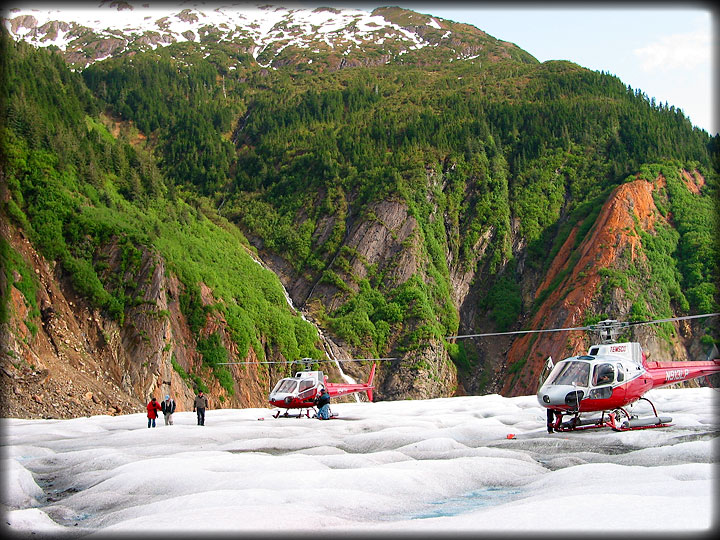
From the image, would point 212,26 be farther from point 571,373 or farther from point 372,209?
point 571,373

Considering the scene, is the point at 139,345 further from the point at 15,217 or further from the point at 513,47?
the point at 513,47

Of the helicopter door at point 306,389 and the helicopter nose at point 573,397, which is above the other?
the helicopter nose at point 573,397

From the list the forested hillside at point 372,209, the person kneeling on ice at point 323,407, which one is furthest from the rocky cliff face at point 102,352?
the person kneeling on ice at point 323,407

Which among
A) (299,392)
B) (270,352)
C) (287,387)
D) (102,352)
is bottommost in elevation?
(270,352)

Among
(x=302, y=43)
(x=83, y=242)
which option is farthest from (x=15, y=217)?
(x=302, y=43)

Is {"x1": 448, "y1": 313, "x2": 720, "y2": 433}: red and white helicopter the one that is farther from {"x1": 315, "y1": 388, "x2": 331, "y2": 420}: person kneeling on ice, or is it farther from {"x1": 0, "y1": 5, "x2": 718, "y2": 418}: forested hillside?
{"x1": 0, "y1": 5, "x2": 718, "y2": 418}: forested hillside

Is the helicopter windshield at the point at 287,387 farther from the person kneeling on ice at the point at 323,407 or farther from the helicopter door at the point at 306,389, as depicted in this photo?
the person kneeling on ice at the point at 323,407

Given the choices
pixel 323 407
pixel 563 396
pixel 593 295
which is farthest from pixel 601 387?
pixel 593 295

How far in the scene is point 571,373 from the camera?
22.8 m

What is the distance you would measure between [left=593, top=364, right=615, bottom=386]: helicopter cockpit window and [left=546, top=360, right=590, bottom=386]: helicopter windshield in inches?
11.1

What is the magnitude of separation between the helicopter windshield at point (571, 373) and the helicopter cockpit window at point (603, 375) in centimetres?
28

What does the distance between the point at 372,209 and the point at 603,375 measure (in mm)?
60184

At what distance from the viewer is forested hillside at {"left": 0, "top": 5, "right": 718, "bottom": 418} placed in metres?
49.4

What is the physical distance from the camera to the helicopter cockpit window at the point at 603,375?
22531 millimetres
